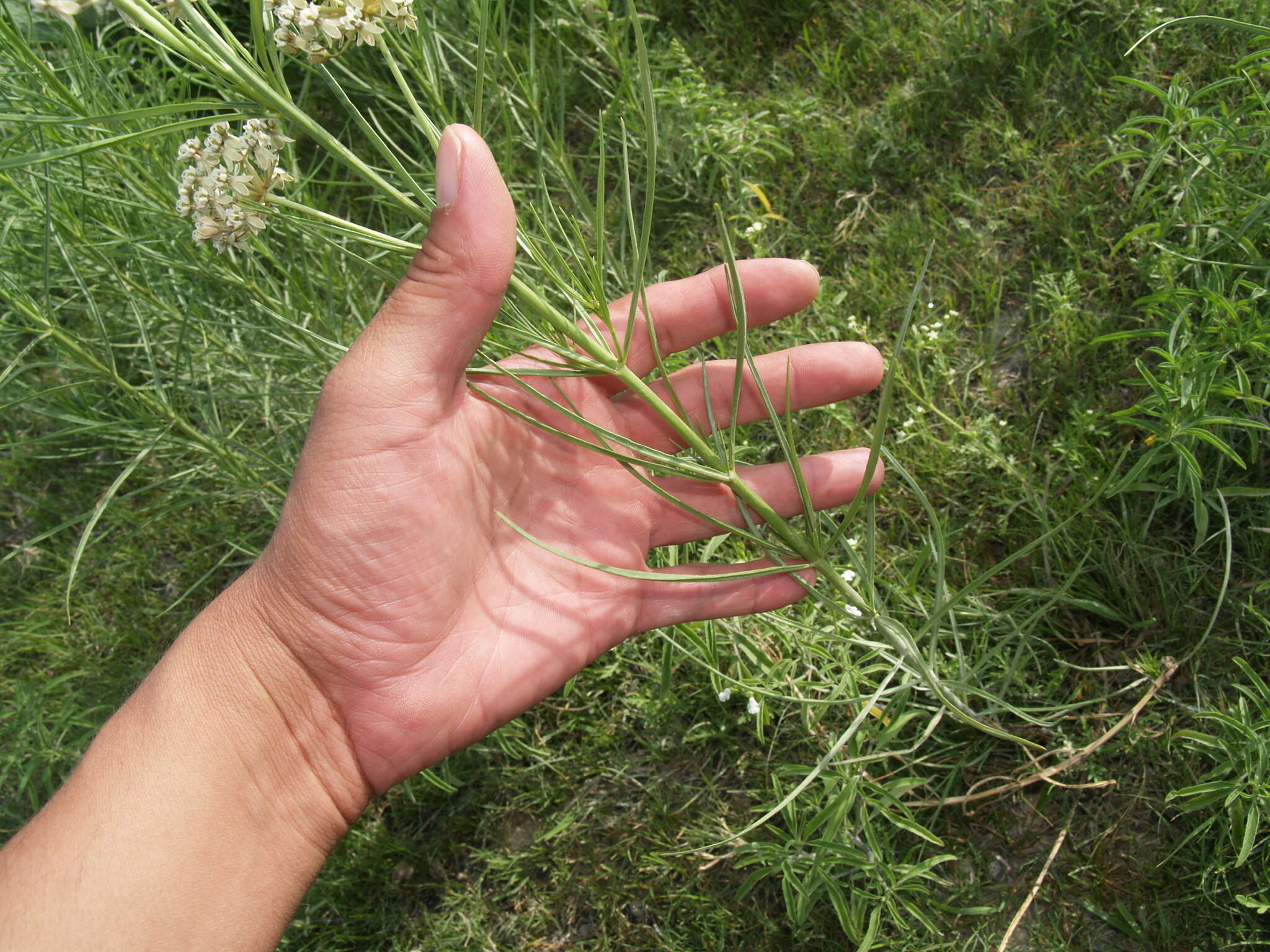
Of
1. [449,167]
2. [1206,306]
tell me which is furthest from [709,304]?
[1206,306]

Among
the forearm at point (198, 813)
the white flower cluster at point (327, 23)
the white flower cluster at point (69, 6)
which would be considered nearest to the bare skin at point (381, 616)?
the forearm at point (198, 813)

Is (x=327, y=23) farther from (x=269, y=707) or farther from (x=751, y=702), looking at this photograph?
(x=751, y=702)

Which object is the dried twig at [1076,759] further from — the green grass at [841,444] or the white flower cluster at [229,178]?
the white flower cluster at [229,178]

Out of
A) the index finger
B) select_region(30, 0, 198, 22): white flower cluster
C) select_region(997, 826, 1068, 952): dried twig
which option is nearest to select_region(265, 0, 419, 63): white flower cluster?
select_region(30, 0, 198, 22): white flower cluster

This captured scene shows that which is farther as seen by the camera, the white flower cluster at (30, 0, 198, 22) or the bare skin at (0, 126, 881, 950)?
the bare skin at (0, 126, 881, 950)

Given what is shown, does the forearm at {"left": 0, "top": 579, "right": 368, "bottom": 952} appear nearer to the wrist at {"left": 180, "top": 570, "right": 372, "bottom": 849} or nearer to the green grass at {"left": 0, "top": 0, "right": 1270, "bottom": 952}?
the wrist at {"left": 180, "top": 570, "right": 372, "bottom": 849}

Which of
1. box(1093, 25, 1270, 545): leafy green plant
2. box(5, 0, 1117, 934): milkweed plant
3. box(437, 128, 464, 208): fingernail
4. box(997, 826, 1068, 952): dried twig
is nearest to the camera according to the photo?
box(5, 0, 1117, 934): milkweed plant
